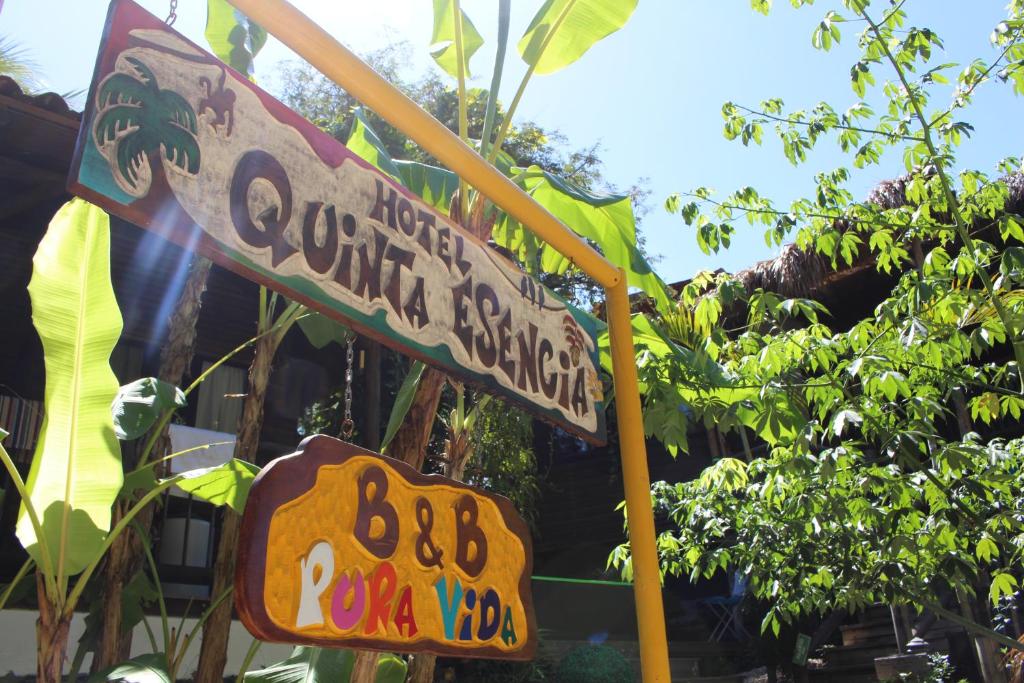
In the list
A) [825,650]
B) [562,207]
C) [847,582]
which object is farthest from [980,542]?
[825,650]

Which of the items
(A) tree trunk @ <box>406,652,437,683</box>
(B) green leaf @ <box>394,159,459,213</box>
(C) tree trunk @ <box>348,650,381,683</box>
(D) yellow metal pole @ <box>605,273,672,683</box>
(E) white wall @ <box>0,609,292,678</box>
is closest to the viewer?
(D) yellow metal pole @ <box>605,273,672,683</box>

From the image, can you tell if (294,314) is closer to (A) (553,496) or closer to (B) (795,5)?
(B) (795,5)

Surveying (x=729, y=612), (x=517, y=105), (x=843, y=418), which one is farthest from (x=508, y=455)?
(x=517, y=105)

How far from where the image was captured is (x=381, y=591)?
1265 millimetres

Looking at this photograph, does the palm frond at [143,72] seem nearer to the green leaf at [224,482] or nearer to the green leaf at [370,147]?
the green leaf at [370,147]

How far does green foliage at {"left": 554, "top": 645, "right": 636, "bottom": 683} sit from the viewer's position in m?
8.76

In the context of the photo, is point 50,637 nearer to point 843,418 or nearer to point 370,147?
point 370,147

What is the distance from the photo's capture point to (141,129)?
1.18 metres

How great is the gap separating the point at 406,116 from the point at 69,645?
6907mm

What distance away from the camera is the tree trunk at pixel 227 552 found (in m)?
3.87

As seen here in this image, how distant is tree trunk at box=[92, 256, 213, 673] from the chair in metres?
8.62

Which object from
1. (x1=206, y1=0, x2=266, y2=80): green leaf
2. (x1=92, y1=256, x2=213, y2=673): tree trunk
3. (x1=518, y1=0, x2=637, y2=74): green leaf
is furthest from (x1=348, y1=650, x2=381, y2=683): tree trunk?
(x1=206, y1=0, x2=266, y2=80): green leaf

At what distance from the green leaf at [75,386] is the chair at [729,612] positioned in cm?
988

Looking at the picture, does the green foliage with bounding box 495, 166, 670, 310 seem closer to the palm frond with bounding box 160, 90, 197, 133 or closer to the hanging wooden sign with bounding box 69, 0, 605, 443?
the hanging wooden sign with bounding box 69, 0, 605, 443
